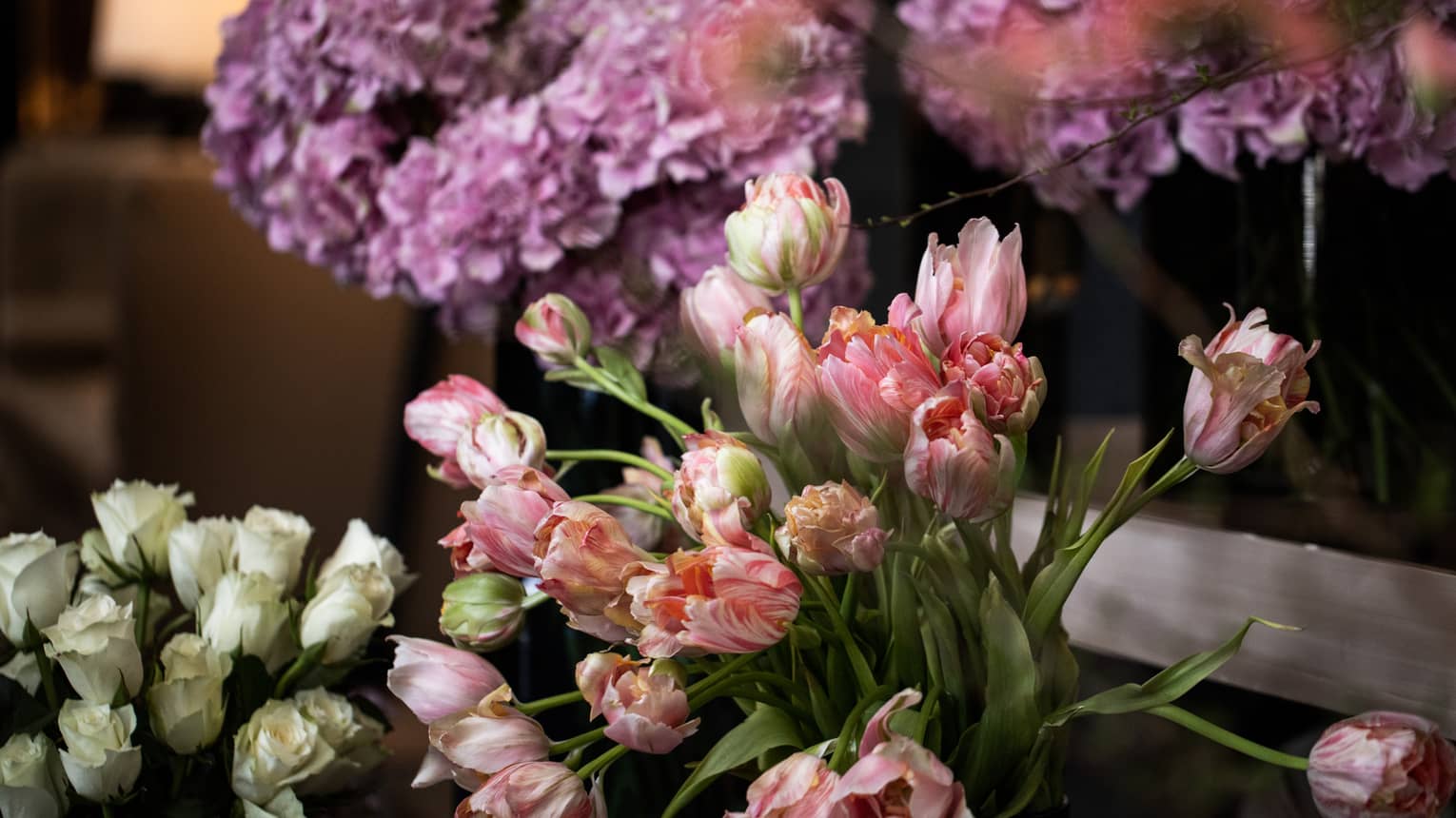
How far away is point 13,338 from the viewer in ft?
8.46

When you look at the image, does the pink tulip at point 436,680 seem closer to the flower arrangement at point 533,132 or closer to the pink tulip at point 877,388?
the pink tulip at point 877,388

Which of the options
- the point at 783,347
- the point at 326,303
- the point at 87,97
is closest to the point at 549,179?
the point at 783,347

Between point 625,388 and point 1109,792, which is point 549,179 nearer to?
point 625,388

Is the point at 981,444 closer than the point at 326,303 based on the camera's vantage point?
Yes

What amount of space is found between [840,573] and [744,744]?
69 millimetres

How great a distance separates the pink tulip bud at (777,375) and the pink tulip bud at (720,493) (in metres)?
0.01

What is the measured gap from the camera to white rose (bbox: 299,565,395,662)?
46cm

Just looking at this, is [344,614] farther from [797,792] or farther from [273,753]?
[797,792]

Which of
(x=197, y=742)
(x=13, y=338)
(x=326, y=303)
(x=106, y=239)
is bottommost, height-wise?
(x=13, y=338)

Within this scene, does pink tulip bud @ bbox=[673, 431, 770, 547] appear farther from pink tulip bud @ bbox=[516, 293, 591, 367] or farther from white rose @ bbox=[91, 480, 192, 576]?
white rose @ bbox=[91, 480, 192, 576]

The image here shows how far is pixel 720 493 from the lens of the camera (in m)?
0.32

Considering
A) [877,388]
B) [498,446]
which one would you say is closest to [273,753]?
[498,446]

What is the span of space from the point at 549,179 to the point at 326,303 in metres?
1.02

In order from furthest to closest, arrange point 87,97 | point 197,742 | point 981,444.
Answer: point 87,97 → point 197,742 → point 981,444
